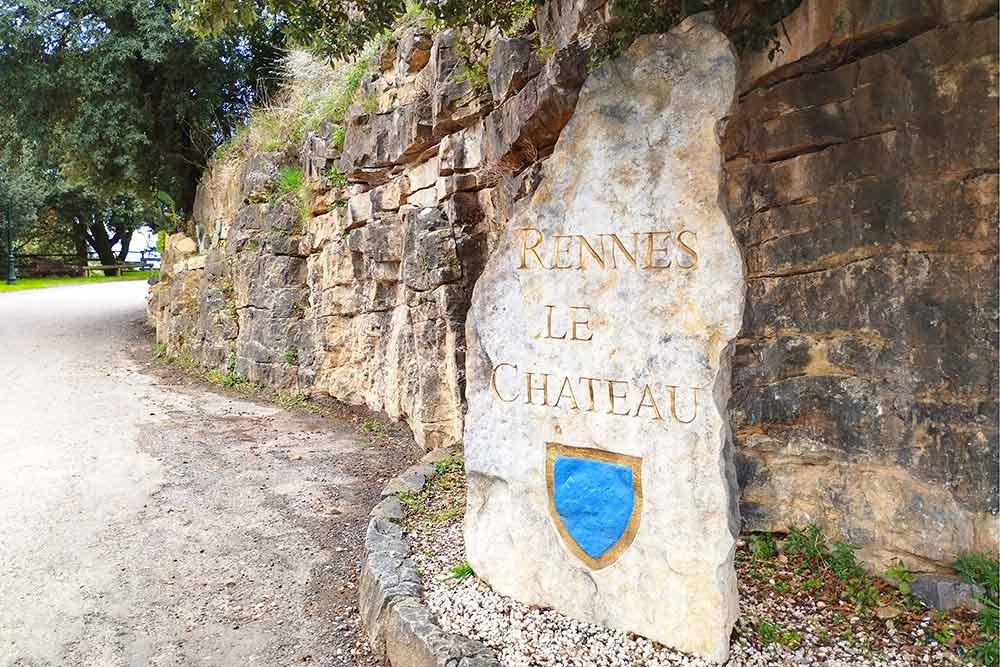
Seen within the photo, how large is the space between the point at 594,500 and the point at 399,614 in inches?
43.2

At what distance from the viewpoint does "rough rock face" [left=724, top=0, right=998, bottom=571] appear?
9.74 feet

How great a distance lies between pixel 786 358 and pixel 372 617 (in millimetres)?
2585

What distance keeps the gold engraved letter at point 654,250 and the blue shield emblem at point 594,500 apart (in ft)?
2.80

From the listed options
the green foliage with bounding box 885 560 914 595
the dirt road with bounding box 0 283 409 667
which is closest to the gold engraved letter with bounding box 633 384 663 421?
the green foliage with bounding box 885 560 914 595

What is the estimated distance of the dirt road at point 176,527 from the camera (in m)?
3.57

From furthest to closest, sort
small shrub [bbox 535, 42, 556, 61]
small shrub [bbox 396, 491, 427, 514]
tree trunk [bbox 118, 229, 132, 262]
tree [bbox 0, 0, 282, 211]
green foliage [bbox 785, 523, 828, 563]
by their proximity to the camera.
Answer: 1. tree trunk [bbox 118, 229, 132, 262]
2. tree [bbox 0, 0, 282, 211]
3. small shrub [bbox 535, 42, 556, 61]
4. small shrub [bbox 396, 491, 427, 514]
5. green foliage [bbox 785, 523, 828, 563]

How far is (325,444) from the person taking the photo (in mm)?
7137

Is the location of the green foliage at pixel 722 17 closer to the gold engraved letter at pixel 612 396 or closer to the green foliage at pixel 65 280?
the gold engraved letter at pixel 612 396

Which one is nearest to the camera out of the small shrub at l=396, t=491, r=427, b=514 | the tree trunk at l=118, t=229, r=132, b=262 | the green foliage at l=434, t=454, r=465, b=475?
the small shrub at l=396, t=491, r=427, b=514

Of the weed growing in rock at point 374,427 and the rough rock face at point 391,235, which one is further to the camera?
the weed growing in rock at point 374,427

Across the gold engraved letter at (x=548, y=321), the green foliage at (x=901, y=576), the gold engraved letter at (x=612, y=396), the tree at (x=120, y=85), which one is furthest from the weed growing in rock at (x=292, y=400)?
the green foliage at (x=901, y=576)

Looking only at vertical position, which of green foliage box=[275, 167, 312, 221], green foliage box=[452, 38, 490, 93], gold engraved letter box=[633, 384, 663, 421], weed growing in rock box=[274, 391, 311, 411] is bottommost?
weed growing in rock box=[274, 391, 311, 411]

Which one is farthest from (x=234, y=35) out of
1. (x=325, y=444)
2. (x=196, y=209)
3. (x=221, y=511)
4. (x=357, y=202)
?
(x=221, y=511)

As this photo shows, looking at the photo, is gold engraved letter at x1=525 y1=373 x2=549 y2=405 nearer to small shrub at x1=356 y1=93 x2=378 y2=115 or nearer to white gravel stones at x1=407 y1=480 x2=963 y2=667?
white gravel stones at x1=407 y1=480 x2=963 y2=667
